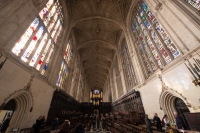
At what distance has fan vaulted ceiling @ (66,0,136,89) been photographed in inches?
508

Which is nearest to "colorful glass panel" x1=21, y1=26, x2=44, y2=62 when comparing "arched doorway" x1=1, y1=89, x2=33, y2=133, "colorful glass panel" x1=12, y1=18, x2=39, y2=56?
"colorful glass panel" x1=12, y1=18, x2=39, y2=56

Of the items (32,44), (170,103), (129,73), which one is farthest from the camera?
(129,73)

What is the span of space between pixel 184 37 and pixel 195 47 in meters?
0.88

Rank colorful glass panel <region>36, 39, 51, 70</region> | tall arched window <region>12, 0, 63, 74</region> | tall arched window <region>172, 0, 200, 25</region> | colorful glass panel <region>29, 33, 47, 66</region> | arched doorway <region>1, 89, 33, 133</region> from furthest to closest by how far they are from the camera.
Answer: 1. colorful glass panel <region>36, 39, 51, 70</region>
2. colorful glass panel <region>29, 33, 47, 66</region>
3. tall arched window <region>12, 0, 63, 74</region>
4. arched doorway <region>1, 89, 33, 133</region>
5. tall arched window <region>172, 0, 200, 25</region>

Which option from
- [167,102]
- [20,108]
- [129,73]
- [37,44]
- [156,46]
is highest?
[129,73]

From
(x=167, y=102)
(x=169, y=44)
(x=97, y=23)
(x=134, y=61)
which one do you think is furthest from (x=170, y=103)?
(x=97, y=23)

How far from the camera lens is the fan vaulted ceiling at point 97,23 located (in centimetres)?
1290

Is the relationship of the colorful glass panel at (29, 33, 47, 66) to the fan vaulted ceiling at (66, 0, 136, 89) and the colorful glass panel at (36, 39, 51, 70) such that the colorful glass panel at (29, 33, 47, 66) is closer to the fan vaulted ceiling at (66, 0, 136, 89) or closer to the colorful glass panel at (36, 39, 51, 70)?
the colorful glass panel at (36, 39, 51, 70)

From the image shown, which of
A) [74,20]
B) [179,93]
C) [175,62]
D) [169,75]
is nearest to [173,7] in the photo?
[175,62]

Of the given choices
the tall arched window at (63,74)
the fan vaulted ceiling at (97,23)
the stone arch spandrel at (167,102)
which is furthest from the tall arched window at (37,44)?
the stone arch spandrel at (167,102)

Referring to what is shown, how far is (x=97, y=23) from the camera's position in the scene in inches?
624

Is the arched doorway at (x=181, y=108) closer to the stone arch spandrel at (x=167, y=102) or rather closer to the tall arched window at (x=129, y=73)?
the stone arch spandrel at (x=167, y=102)

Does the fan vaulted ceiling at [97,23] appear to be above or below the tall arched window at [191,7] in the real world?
above

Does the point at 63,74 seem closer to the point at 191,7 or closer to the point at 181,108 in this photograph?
the point at 181,108
